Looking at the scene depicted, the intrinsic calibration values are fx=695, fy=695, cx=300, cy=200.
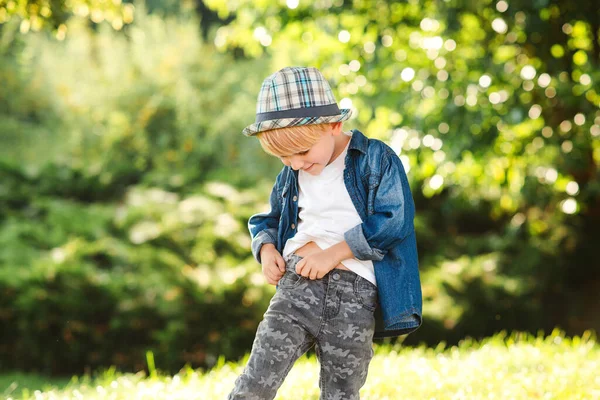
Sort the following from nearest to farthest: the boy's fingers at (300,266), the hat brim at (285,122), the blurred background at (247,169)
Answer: the hat brim at (285,122), the boy's fingers at (300,266), the blurred background at (247,169)

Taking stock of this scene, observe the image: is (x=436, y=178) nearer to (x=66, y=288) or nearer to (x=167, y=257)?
(x=167, y=257)

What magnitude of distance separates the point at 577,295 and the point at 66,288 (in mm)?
7085

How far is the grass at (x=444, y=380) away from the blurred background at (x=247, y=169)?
159 cm

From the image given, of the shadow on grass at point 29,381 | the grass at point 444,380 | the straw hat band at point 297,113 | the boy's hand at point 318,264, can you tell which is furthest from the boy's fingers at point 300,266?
the shadow on grass at point 29,381

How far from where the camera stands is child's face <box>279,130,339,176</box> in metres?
2.31

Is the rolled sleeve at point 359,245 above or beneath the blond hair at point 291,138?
beneath

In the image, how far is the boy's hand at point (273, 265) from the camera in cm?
245

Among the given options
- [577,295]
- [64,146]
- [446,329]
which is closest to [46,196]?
[64,146]

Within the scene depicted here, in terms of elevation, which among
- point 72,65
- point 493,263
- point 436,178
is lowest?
point 493,263

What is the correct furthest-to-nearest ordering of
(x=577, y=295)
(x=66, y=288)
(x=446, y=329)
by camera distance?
(x=577, y=295), (x=446, y=329), (x=66, y=288)

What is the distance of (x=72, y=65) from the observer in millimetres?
13211

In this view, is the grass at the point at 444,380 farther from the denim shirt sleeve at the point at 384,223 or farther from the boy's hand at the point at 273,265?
the denim shirt sleeve at the point at 384,223

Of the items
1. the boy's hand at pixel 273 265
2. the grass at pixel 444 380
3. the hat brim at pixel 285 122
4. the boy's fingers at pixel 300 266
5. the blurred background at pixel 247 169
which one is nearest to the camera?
the hat brim at pixel 285 122

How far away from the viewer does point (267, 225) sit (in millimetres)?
2629
